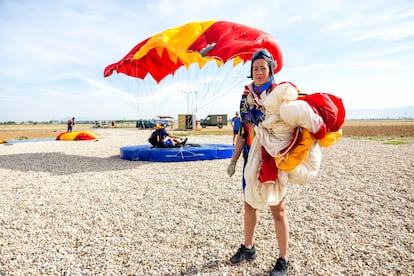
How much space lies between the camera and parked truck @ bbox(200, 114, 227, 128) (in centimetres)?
4044

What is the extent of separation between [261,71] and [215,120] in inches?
1517

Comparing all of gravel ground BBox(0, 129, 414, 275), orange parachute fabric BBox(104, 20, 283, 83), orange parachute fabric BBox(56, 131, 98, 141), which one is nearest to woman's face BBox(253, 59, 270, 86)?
gravel ground BBox(0, 129, 414, 275)

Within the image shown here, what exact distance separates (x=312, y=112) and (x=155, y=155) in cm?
727

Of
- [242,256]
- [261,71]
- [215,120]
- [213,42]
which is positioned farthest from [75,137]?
[215,120]

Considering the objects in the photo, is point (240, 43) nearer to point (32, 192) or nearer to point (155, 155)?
point (155, 155)

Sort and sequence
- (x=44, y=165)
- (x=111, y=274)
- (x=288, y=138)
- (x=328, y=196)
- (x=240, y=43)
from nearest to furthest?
(x=288, y=138) < (x=111, y=274) < (x=328, y=196) < (x=240, y=43) < (x=44, y=165)

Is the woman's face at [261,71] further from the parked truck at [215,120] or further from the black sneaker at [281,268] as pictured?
the parked truck at [215,120]

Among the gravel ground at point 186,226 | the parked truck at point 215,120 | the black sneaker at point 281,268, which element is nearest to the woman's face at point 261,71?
the black sneaker at point 281,268

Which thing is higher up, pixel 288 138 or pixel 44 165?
pixel 288 138

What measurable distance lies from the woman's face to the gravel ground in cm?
180

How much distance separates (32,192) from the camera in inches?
207

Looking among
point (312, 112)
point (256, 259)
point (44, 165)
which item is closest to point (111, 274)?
point (256, 259)

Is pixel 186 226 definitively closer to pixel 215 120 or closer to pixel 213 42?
pixel 213 42

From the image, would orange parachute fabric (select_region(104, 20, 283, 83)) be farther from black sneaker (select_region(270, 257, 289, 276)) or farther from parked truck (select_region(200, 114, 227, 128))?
parked truck (select_region(200, 114, 227, 128))
